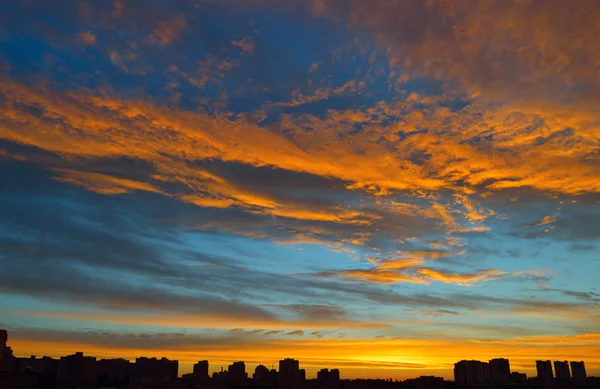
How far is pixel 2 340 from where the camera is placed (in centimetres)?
16988
